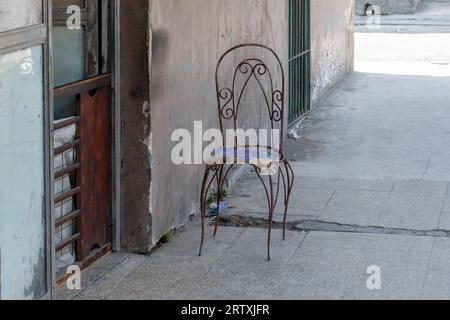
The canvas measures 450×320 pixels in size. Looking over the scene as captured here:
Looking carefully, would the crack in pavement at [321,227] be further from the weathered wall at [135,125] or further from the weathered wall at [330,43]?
the weathered wall at [330,43]

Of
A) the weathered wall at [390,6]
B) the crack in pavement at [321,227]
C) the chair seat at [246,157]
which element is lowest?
the crack in pavement at [321,227]

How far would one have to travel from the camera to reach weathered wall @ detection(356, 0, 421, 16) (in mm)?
26641

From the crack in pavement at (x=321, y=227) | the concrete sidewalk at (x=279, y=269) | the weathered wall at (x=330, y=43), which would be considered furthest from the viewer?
the weathered wall at (x=330, y=43)

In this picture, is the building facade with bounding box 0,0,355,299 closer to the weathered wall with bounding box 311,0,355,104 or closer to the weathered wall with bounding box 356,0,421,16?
the weathered wall with bounding box 311,0,355,104

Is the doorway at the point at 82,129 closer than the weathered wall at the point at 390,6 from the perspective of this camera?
Yes

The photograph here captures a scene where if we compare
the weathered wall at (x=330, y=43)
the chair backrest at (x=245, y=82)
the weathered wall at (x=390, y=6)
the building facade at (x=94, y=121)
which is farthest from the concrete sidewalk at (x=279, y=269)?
the weathered wall at (x=390, y=6)

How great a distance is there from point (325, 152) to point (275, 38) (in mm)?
1283

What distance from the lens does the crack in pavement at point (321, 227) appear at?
7.08 metres

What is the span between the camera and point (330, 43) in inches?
543

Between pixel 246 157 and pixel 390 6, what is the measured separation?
840 inches

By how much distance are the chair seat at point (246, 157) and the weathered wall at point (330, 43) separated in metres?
6.21

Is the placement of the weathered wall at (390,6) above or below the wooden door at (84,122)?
above

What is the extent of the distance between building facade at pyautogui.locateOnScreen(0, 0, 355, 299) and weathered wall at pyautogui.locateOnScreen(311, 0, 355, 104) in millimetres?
4598

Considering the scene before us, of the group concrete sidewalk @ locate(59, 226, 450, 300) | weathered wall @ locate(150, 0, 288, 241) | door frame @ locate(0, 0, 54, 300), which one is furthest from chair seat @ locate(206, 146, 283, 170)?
door frame @ locate(0, 0, 54, 300)
